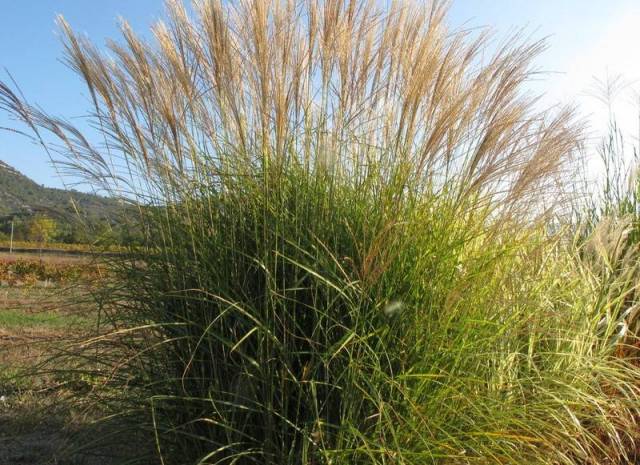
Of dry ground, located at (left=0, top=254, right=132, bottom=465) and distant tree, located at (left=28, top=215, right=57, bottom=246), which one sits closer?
dry ground, located at (left=0, top=254, right=132, bottom=465)

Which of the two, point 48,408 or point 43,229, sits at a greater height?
point 43,229

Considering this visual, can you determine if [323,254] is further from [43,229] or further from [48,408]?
[43,229]

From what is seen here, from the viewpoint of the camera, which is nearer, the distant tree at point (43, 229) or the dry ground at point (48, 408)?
the dry ground at point (48, 408)

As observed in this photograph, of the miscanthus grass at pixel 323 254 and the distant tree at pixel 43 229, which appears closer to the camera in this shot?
the miscanthus grass at pixel 323 254

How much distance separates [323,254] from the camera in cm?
227

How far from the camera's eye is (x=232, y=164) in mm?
2598

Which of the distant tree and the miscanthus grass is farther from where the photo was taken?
the distant tree

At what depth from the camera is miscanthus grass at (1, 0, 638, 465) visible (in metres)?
2.17

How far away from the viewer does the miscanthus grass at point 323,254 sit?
2.17m

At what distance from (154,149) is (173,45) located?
0.44 m

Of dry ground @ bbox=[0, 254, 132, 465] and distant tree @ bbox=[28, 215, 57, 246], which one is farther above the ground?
distant tree @ bbox=[28, 215, 57, 246]

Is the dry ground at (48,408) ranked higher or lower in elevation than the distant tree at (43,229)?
lower

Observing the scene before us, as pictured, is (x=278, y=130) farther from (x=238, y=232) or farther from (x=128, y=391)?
(x=128, y=391)

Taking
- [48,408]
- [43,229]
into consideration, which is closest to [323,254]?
[48,408]
